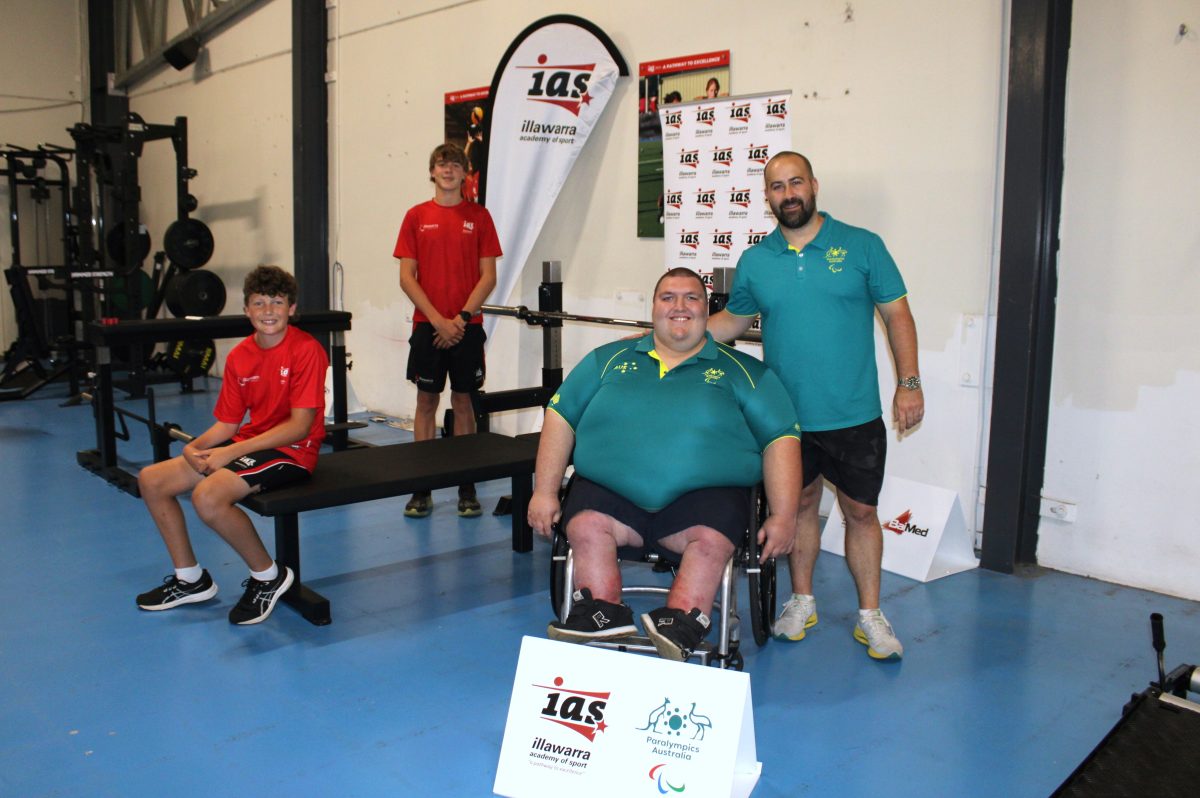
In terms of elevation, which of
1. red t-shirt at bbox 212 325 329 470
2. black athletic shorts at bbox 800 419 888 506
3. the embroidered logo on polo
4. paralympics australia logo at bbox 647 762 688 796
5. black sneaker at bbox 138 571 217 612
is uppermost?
the embroidered logo on polo

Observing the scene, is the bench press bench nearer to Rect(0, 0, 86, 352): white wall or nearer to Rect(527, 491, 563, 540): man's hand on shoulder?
Rect(527, 491, 563, 540): man's hand on shoulder

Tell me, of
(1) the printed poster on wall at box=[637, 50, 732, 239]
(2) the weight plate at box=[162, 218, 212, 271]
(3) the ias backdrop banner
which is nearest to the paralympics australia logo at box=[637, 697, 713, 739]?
(1) the printed poster on wall at box=[637, 50, 732, 239]

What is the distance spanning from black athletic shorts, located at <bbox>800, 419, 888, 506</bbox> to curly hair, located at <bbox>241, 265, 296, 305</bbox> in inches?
64.2

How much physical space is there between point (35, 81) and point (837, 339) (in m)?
9.57

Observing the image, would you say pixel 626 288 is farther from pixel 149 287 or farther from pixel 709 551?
pixel 149 287

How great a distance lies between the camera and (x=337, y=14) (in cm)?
677

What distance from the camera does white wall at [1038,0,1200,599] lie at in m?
3.32

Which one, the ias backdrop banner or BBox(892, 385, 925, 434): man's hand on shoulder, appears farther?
the ias backdrop banner

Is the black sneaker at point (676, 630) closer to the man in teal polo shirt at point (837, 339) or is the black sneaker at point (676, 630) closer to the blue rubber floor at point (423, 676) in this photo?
the blue rubber floor at point (423, 676)

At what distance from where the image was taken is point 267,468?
124 inches

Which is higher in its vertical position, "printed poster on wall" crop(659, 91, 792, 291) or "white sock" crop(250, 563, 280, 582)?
"printed poster on wall" crop(659, 91, 792, 291)

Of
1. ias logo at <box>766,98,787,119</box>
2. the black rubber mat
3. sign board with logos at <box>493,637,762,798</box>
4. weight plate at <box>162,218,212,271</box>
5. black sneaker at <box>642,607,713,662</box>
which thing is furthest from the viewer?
weight plate at <box>162,218,212,271</box>

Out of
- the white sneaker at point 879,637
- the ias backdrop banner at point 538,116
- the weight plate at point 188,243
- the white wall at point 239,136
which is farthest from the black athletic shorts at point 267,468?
the weight plate at point 188,243

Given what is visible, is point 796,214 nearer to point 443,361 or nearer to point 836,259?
point 836,259
